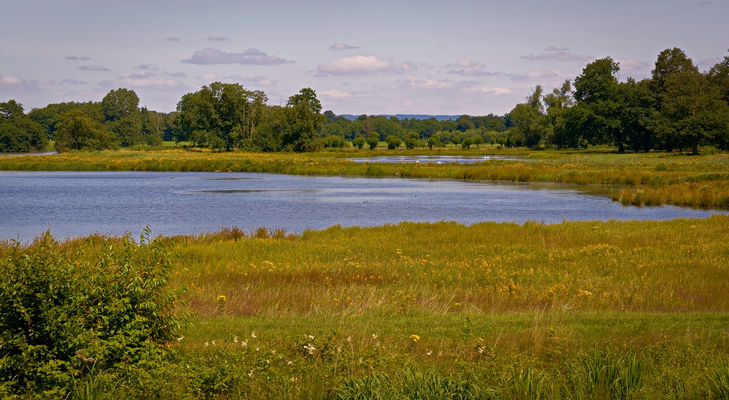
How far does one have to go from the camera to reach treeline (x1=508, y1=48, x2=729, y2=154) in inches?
3428

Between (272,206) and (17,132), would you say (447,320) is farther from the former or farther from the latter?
(17,132)

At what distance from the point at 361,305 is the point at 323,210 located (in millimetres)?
28060

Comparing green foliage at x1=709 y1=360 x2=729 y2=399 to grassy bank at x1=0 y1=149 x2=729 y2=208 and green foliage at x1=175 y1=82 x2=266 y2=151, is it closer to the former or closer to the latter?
grassy bank at x1=0 y1=149 x2=729 y2=208

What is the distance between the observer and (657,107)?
107375mm

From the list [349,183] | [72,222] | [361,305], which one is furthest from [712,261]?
[349,183]

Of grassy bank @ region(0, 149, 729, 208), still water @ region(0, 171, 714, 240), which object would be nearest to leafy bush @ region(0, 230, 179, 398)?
still water @ region(0, 171, 714, 240)

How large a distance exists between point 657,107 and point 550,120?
48423 mm

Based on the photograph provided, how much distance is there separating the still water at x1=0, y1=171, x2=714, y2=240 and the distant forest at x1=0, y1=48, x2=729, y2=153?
1672 inches


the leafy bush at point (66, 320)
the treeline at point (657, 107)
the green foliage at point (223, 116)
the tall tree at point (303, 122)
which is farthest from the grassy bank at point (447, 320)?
the green foliage at point (223, 116)

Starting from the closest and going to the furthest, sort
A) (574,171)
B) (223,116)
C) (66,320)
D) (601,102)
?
(66,320) < (574,171) < (601,102) < (223,116)

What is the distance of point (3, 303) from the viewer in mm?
7961

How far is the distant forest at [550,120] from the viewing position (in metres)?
91.7

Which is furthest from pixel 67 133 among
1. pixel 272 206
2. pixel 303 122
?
pixel 272 206

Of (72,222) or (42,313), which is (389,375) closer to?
(42,313)
